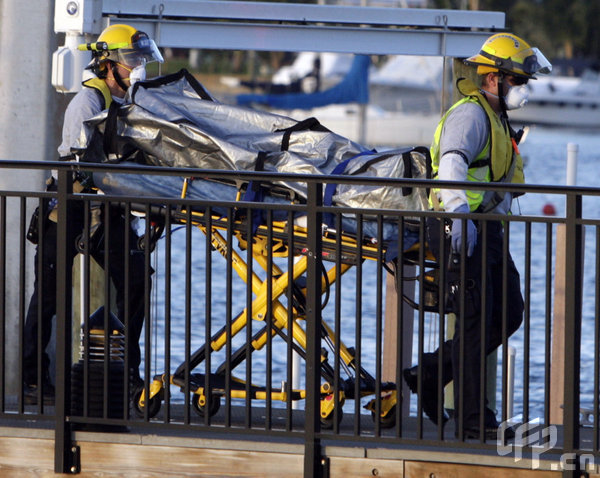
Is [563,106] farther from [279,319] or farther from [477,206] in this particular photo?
[477,206]

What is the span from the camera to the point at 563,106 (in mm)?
78812

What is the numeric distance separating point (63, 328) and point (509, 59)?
2.40 metres

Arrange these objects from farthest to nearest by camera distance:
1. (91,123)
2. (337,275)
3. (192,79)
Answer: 1. (192,79)
2. (91,123)
3. (337,275)

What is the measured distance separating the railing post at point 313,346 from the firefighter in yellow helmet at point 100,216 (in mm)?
1080

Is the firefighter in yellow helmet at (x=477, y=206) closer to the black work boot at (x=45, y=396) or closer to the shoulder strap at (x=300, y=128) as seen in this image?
the shoulder strap at (x=300, y=128)

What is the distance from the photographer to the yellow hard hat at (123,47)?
657 cm

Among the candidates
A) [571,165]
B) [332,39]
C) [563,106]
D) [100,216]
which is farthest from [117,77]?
[563,106]

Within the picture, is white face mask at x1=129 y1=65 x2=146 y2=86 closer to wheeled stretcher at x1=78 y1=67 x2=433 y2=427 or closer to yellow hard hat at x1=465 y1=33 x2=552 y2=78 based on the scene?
wheeled stretcher at x1=78 y1=67 x2=433 y2=427

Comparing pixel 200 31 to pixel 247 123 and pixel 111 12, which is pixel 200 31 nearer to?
pixel 111 12

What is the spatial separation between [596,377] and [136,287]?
96.5 inches

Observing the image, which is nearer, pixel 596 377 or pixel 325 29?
pixel 596 377

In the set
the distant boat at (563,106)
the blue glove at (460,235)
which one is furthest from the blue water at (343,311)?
the distant boat at (563,106)

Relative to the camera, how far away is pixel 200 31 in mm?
8211

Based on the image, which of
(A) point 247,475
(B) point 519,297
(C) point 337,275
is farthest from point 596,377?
(A) point 247,475
